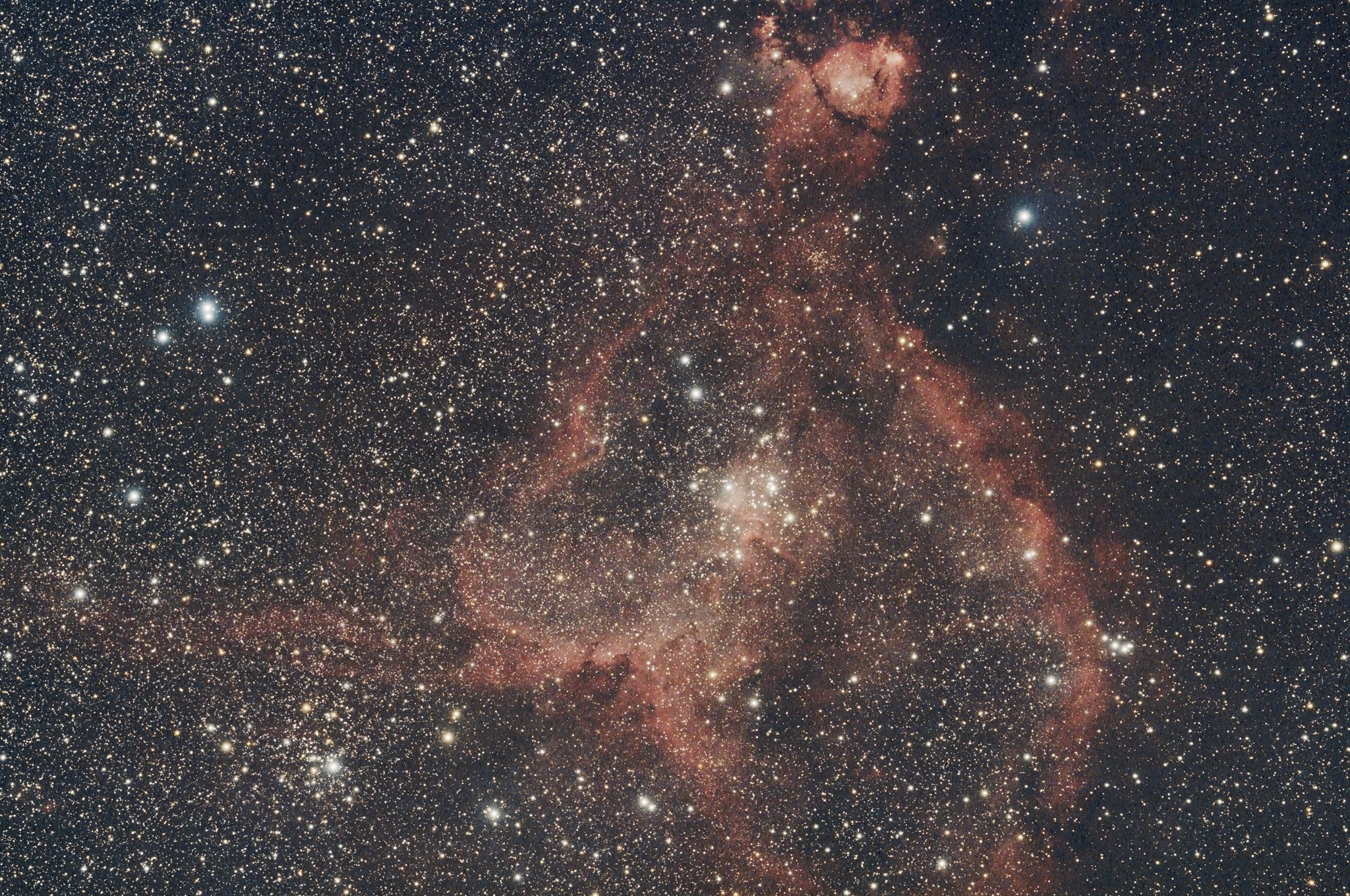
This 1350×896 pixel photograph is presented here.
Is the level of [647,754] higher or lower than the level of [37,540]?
lower

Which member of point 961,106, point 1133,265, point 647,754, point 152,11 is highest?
point 152,11

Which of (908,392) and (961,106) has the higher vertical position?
(961,106)

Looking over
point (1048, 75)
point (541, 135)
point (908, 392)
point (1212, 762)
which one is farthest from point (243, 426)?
point (1212, 762)

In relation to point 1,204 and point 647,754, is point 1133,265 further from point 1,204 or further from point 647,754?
point 1,204

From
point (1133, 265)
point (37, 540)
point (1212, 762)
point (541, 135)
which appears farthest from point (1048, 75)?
point (37, 540)

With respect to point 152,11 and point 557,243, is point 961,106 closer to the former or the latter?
point 557,243

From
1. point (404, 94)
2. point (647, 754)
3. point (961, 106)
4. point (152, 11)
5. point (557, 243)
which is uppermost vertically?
point (152, 11)
